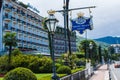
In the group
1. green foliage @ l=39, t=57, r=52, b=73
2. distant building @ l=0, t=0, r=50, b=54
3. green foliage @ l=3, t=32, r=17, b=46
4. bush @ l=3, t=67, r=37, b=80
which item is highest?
distant building @ l=0, t=0, r=50, b=54

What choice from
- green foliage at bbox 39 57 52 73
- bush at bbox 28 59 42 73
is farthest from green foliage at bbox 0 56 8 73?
green foliage at bbox 39 57 52 73

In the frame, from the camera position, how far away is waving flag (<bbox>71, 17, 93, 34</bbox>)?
28208 millimetres

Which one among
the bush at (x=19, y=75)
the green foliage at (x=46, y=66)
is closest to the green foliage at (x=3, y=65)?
the green foliage at (x=46, y=66)

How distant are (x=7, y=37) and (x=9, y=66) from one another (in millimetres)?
5657

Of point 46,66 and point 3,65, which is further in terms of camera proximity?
point 3,65

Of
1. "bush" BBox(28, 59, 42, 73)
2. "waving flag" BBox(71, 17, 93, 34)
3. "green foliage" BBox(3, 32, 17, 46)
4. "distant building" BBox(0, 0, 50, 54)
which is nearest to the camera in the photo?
"waving flag" BBox(71, 17, 93, 34)

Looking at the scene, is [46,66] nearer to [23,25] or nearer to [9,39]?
[9,39]

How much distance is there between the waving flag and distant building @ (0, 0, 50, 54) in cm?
4097

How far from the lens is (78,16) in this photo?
96.7ft

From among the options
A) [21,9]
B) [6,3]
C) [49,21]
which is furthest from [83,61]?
[49,21]

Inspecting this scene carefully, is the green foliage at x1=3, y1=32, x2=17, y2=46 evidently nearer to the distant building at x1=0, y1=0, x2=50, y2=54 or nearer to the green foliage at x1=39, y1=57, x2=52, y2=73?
the green foliage at x1=39, y1=57, x2=52, y2=73

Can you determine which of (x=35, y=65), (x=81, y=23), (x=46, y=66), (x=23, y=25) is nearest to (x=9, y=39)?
(x=35, y=65)

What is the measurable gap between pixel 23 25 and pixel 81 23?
216 feet

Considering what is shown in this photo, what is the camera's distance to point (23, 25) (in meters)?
93.5
